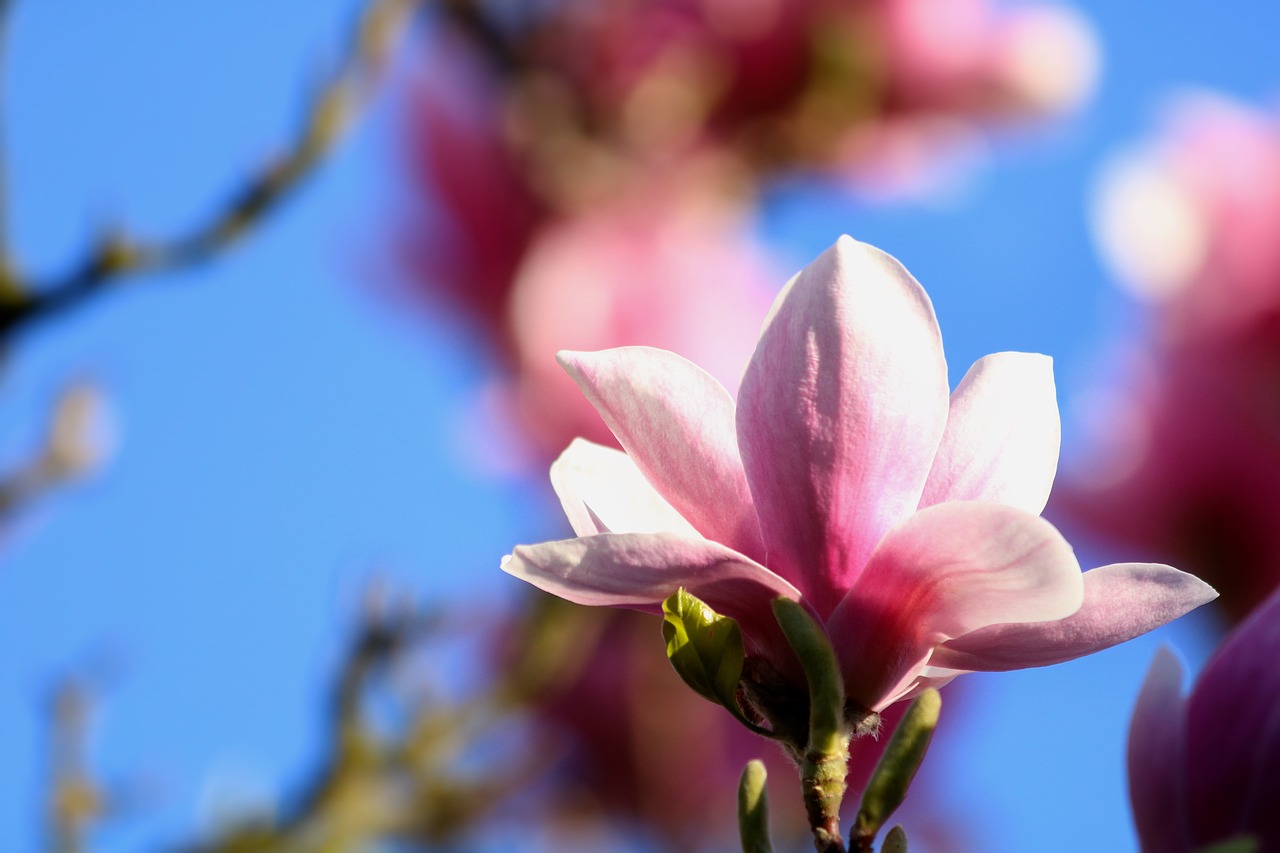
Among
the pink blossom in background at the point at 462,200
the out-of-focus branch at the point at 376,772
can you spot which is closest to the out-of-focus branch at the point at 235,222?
the out-of-focus branch at the point at 376,772

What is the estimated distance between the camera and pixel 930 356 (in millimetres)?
340

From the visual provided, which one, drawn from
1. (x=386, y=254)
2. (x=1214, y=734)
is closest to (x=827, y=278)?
(x=1214, y=734)

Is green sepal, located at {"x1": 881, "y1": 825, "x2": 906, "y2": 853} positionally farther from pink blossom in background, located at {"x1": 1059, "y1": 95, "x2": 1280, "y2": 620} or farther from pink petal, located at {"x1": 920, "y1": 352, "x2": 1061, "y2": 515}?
pink blossom in background, located at {"x1": 1059, "y1": 95, "x2": 1280, "y2": 620}

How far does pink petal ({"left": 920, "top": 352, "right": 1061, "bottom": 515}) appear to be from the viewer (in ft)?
1.19

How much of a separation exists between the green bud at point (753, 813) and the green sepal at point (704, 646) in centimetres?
3

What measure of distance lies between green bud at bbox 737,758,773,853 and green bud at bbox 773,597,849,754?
1.0 inches

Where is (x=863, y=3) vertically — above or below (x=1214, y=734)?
above

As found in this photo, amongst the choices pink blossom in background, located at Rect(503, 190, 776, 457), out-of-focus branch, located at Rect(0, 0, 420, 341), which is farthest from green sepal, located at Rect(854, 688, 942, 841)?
pink blossom in background, located at Rect(503, 190, 776, 457)

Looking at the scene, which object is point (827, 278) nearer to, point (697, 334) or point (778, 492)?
point (778, 492)

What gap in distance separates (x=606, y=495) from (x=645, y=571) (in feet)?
0.14

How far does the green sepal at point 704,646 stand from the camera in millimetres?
345

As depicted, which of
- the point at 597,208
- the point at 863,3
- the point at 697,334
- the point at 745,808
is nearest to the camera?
the point at 745,808

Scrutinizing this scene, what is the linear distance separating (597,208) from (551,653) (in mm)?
524

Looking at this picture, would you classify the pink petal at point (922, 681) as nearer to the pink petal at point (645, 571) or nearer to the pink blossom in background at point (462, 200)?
the pink petal at point (645, 571)
